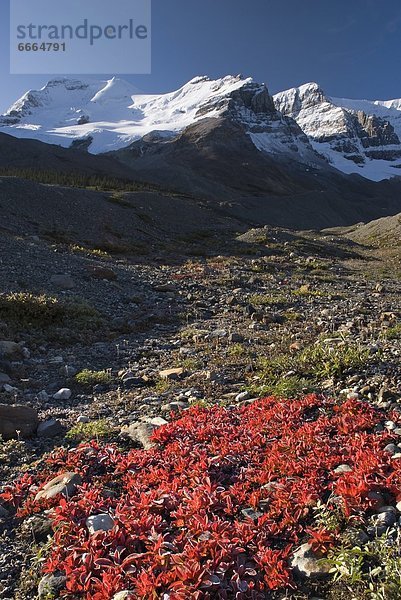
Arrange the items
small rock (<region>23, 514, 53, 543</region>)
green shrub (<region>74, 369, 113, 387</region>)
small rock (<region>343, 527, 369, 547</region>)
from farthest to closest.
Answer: green shrub (<region>74, 369, 113, 387</region>), small rock (<region>23, 514, 53, 543</region>), small rock (<region>343, 527, 369, 547</region>)

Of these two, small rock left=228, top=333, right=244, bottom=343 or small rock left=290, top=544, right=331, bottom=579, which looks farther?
small rock left=228, top=333, right=244, bottom=343

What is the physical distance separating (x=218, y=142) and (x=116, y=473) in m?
191

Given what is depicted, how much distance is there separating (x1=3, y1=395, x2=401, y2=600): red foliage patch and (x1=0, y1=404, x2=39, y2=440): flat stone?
1183 millimetres

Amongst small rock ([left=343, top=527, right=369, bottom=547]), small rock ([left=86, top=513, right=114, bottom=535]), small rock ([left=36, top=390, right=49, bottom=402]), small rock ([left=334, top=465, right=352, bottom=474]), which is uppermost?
small rock ([left=334, top=465, right=352, bottom=474])

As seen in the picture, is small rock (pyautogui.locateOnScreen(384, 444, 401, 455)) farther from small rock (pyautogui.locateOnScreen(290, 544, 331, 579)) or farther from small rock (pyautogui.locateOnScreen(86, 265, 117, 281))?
small rock (pyautogui.locateOnScreen(86, 265, 117, 281))

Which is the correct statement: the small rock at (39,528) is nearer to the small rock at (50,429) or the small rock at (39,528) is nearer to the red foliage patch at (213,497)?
the red foliage patch at (213,497)

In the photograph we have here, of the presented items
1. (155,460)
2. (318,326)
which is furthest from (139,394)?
(318,326)

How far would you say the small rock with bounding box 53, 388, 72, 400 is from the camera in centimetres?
895

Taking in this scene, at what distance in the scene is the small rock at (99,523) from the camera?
15.3ft

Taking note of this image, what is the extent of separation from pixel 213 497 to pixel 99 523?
49.5 inches

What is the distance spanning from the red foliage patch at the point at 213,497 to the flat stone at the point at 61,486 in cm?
12

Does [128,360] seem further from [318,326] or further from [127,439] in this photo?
[318,326]

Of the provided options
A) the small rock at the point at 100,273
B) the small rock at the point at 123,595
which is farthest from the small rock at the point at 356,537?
the small rock at the point at 100,273

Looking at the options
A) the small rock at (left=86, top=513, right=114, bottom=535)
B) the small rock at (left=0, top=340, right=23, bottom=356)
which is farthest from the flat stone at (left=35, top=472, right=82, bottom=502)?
the small rock at (left=0, top=340, right=23, bottom=356)
